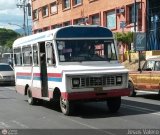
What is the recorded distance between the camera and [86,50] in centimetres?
1462

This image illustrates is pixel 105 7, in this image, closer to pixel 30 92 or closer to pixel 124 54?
pixel 124 54

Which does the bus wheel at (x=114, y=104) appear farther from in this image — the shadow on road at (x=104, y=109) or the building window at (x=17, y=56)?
the building window at (x=17, y=56)

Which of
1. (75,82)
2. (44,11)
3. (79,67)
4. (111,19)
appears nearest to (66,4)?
(44,11)

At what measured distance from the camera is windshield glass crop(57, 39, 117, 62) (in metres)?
14.3

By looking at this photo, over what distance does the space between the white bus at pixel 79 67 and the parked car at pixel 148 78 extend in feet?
13.5

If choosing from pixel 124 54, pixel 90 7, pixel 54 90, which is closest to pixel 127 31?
pixel 124 54

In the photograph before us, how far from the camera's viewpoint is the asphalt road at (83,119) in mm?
11398

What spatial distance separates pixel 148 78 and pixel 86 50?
5238 mm

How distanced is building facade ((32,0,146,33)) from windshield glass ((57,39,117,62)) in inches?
1014

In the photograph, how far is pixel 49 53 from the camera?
14.8 meters

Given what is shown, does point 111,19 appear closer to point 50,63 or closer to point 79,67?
point 50,63

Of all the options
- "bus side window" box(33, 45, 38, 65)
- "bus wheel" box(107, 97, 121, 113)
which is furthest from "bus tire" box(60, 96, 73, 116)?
"bus side window" box(33, 45, 38, 65)

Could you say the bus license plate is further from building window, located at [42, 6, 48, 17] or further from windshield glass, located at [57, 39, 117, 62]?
building window, located at [42, 6, 48, 17]

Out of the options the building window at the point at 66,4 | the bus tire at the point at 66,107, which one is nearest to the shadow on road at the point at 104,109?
the bus tire at the point at 66,107
